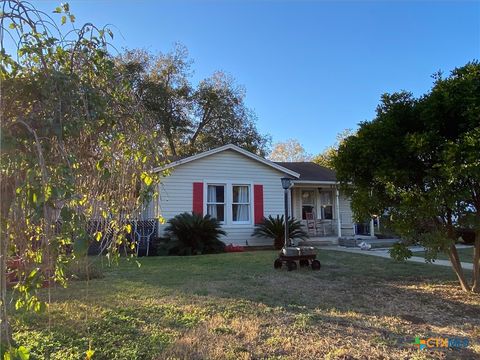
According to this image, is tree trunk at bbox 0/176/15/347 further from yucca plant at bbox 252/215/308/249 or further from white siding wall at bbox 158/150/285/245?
yucca plant at bbox 252/215/308/249

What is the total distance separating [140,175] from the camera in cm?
342

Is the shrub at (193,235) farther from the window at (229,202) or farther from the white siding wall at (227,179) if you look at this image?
the window at (229,202)

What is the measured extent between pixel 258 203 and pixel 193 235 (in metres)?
3.54

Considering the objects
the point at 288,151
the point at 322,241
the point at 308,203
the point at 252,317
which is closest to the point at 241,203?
the point at 322,241

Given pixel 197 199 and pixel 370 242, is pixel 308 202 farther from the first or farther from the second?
pixel 197 199

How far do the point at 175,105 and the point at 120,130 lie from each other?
2688 centimetres

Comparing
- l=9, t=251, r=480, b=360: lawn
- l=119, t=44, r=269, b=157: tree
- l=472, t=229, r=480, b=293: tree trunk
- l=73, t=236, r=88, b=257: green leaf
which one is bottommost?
l=9, t=251, r=480, b=360: lawn

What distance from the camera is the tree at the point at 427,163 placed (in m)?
6.23

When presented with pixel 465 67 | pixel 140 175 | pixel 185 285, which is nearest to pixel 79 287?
pixel 185 285

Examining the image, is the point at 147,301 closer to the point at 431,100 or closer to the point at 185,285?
the point at 185,285

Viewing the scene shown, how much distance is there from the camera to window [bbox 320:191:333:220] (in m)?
20.2

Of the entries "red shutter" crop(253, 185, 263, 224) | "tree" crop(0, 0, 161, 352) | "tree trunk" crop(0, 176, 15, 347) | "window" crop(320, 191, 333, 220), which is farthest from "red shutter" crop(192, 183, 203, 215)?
"tree trunk" crop(0, 176, 15, 347)

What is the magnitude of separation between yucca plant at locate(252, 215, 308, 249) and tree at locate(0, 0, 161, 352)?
42.6 feet

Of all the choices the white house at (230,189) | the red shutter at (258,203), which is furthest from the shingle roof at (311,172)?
the red shutter at (258,203)
